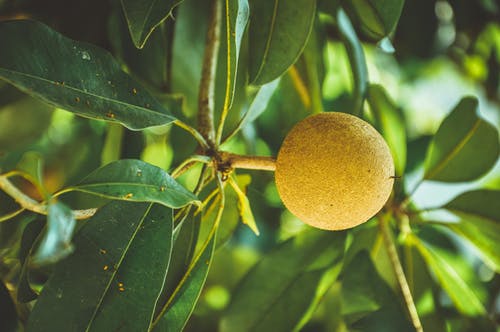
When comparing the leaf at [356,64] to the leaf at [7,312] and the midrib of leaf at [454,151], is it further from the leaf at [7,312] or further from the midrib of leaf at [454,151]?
the leaf at [7,312]

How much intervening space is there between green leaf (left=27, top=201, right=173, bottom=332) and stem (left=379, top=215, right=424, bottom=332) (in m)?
0.47

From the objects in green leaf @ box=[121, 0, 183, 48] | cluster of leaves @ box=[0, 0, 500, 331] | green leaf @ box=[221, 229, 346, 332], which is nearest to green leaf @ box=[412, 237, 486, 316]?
cluster of leaves @ box=[0, 0, 500, 331]

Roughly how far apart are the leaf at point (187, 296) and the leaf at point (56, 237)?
1.02 ft

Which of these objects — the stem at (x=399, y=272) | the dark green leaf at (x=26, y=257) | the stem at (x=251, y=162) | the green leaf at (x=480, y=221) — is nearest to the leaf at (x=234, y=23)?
the stem at (x=251, y=162)

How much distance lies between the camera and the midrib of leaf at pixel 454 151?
1.07 meters

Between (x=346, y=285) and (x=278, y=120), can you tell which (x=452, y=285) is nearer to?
(x=346, y=285)

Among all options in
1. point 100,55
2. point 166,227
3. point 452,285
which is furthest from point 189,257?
point 452,285

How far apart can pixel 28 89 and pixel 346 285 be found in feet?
2.13

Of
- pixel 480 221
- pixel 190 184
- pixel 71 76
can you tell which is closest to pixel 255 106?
pixel 71 76

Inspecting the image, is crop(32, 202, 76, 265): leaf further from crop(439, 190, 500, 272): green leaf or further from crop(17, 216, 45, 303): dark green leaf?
crop(439, 190, 500, 272): green leaf

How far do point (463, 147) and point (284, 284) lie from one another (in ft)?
1.56

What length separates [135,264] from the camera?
2.18 feet

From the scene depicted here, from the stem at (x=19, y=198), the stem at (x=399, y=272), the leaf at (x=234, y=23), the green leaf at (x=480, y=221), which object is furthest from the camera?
the green leaf at (x=480, y=221)

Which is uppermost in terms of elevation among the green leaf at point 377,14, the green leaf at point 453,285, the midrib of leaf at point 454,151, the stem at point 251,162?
the green leaf at point 377,14
